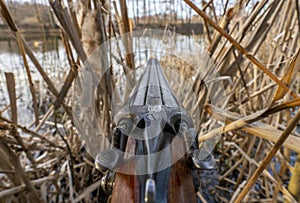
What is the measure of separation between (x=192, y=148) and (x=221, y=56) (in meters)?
0.50

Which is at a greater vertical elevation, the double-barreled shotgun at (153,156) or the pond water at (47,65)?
the double-barreled shotgun at (153,156)

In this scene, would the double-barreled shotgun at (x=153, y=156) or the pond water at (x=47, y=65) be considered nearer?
the double-barreled shotgun at (x=153, y=156)

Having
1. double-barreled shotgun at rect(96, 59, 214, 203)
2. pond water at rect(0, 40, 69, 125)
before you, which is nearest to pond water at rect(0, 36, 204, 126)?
pond water at rect(0, 40, 69, 125)

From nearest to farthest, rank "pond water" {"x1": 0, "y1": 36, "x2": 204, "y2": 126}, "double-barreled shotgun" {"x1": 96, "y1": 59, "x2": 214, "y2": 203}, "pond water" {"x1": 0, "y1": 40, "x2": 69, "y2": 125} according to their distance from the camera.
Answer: "double-barreled shotgun" {"x1": 96, "y1": 59, "x2": 214, "y2": 203} < "pond water" {"x1": 0, "y1": 36, "x2": 204, "y2": 126} < "pond water" {"x1": 0, "y1": 40, "x2": 69, "y2": 125}

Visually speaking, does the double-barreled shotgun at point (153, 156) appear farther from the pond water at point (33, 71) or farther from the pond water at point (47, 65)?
the pond water at point (33, 71)

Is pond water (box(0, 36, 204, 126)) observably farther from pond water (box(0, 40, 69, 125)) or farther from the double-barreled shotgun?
the double-barreled shotgun

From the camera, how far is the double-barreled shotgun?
26cm

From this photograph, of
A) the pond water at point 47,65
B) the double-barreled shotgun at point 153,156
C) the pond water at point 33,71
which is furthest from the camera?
the pond water at point 33,71

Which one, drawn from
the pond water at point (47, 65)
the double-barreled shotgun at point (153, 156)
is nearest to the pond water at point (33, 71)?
the pond water at point (47, 65)

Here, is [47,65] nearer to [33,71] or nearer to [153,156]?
[33,71]

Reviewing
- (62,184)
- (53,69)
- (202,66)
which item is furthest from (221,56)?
(53,69)

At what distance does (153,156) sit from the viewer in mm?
260

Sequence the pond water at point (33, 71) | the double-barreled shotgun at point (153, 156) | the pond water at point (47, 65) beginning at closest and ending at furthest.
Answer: the double-barreled shotgun at point (153, 156) < the pond water at point (47, 65) < the pond water at point (33, 71)

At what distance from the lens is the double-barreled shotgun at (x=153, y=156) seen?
257mm
